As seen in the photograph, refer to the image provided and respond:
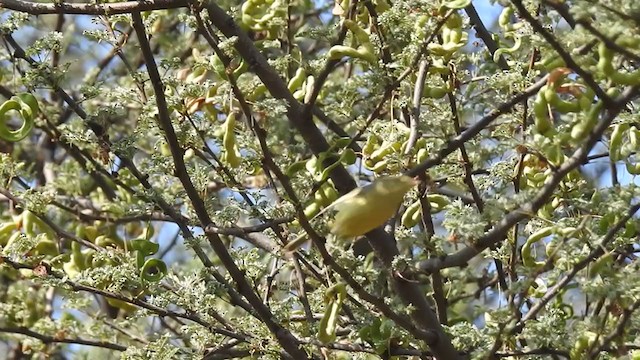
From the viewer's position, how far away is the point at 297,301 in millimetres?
2207

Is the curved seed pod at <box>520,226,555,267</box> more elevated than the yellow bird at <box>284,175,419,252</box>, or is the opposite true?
the yellow bird at <box>284,175,419,252</box>

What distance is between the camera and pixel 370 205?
167 cm

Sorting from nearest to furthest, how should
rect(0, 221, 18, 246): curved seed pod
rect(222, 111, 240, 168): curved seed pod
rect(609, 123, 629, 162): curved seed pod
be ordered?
1. rect(609, 123, 629, 162): curved seed pod
2. rect(222, 111, 240, 168): curved seed pod
3. rect(0, 221, 18, 246): curved seed pod

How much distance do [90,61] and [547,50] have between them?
3249 mm

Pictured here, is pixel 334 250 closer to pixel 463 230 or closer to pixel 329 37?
pixel 463 230

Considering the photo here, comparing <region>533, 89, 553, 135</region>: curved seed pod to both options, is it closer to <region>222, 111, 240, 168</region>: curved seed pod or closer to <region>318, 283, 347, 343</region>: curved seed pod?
<region>318, 283, 347, 343</region>: curved seed pod

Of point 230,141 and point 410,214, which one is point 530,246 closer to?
point 410,214

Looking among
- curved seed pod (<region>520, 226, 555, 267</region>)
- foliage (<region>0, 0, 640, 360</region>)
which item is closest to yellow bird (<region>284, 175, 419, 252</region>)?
foliage (<region>0, 0, 640, 360</region>)

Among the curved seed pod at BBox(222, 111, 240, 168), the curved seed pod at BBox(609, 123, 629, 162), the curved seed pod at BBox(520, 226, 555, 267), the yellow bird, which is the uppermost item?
the curved seed pod at BBox(222, 111, 240, 168)

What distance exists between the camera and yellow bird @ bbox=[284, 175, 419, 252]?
167 cm

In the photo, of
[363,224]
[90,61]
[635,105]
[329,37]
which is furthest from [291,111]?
[90,61]

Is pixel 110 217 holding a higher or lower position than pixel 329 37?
higher

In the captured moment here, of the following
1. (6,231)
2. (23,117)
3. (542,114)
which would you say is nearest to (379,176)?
(542,114)

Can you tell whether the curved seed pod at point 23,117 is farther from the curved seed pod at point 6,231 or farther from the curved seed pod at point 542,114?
the curved seed pod at point 542,114
